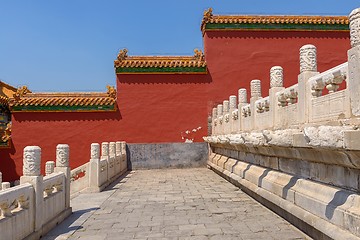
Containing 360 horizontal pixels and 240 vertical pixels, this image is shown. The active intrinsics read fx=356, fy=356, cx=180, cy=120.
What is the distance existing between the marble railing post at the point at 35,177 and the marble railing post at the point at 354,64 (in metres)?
3.69

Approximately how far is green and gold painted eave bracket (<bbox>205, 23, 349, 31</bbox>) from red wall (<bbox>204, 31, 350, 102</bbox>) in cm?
15

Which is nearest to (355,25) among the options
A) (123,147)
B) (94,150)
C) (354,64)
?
(354,64)

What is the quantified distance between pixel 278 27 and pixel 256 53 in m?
1.30

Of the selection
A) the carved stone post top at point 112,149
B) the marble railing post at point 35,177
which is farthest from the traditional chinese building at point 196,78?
the marble railing post at point 35,177

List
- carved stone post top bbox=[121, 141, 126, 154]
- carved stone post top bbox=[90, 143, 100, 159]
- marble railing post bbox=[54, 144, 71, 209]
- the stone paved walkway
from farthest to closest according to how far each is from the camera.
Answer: carved stone post top bbox=[121, 141, 126, 154]
carved stone post top bbox=[90, 143, 100, 159]
marble railing post bbox=[54, 144, 71, 209]
the stone paved walkway

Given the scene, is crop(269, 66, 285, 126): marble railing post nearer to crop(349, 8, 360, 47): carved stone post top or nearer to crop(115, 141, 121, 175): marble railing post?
crop(349, 8, 360, 47): carved stone post top

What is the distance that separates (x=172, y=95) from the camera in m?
13.9

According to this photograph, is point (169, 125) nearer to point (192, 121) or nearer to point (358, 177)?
point (192, 121)

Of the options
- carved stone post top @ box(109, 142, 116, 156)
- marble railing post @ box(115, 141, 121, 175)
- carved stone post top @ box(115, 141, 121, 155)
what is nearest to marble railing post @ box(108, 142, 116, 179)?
carved stone post top @ box(109, 142, 116, 156)

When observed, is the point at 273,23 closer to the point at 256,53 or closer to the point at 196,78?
the point at 256,53

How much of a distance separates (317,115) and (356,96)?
1082 millimetres

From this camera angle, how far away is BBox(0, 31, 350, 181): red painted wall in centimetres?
1373

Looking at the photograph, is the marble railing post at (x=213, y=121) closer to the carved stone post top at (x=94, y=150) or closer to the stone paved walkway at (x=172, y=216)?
the stone paved walkway at (x=172, y=216)

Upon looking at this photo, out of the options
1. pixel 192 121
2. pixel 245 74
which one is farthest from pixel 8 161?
pixel 245 74
